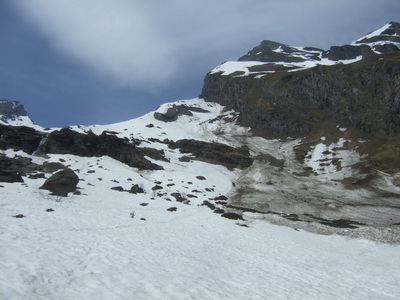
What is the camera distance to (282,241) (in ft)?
90.2

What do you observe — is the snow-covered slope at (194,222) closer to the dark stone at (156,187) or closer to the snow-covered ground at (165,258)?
the snow-covered ground at (165,258)

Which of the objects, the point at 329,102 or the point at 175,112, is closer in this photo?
the point at 329,102

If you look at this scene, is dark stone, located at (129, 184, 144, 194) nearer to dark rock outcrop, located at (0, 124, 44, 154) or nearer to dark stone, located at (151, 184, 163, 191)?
dark stone, located at (151, 184, 163, 191)

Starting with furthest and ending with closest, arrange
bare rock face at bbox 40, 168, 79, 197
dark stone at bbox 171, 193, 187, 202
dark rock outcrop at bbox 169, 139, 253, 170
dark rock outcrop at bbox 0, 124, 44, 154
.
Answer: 1. dark rock outcrop at bbox 169, 139, 253, 170
2. dark rock outcrop at bbox 0, 124, 44, 154
3. dark stone at bbox 171, 193, 187, 202
4. bare rock face at bbox 40, 168, 79, 197

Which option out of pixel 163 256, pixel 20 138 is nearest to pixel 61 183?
pixel 163 256

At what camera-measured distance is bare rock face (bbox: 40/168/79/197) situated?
35219 mm

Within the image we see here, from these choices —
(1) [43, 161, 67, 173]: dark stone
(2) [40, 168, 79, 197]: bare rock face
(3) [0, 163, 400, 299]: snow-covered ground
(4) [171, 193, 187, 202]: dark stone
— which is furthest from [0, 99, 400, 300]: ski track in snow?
(1) [43, 161, 67, 173]: dark stone

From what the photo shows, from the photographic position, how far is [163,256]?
56.4 feet

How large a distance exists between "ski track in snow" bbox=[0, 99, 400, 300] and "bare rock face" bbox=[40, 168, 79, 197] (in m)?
1.25

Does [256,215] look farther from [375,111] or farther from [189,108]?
[189,108]

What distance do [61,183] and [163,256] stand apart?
23943mm

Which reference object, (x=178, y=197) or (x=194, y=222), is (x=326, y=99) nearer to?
(x=178, y=197)

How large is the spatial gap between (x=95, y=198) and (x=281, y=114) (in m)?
89.3

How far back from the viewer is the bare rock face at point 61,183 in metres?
35.2
